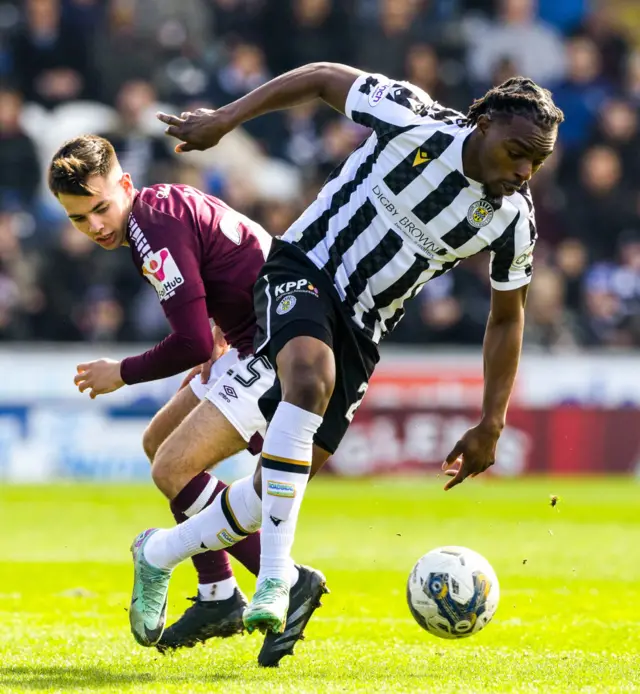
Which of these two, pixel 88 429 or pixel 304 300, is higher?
pixel 304 300

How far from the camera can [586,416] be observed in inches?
592

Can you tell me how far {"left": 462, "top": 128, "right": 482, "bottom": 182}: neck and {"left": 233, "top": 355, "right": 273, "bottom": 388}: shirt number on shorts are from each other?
1.13 meters

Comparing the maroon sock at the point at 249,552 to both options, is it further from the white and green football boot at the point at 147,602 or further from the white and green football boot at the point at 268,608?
the white and green football boot at the point at 268,608

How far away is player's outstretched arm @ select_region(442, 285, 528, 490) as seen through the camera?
5191 mm

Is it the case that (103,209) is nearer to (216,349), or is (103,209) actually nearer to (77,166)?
(77,166)

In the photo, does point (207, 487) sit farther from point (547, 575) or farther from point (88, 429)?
point (88, 429)

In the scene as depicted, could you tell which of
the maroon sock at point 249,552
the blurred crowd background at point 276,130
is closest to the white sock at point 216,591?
the maroon sock at point 249,552

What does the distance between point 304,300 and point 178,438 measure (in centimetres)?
88

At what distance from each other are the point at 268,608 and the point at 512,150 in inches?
71.2

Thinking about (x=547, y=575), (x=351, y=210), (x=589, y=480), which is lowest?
(x=589, y=480)

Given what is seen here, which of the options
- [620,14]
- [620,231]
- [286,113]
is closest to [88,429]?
[286,113]

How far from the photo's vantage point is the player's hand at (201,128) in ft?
16.4

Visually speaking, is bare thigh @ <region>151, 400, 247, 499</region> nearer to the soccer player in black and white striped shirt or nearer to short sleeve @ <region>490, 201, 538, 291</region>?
the soccer player in black and white striped shirt

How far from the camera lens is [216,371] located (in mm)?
5746
